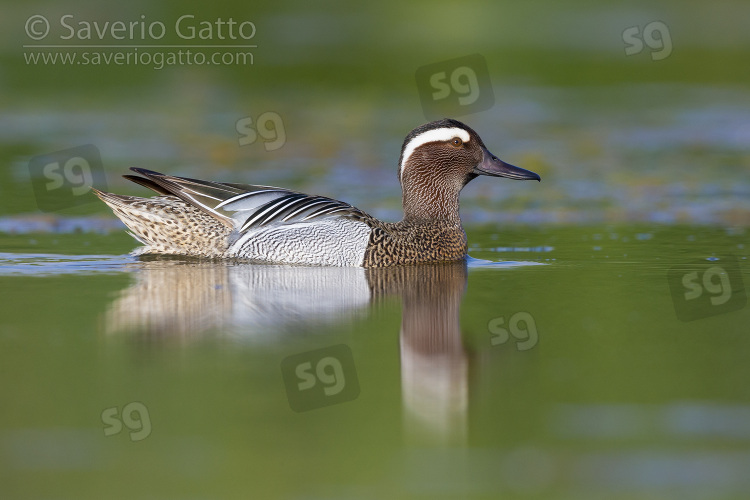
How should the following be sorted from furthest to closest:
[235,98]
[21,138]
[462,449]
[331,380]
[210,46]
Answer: [210,46]
[235,98]
[21,138]
[331,380]
[462,449]

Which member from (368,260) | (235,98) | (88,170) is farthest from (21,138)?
(368,260)

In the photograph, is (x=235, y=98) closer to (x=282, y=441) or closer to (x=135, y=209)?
(x=135, y=209)

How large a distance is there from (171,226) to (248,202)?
26.4 inches

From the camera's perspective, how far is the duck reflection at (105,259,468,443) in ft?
21.8

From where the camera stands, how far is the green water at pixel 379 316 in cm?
553

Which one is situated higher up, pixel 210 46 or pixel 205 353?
pixel 210 46

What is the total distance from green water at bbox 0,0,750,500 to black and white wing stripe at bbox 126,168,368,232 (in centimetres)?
51

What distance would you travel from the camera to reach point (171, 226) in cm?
1076

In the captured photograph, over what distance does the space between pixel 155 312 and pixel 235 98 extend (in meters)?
11.9

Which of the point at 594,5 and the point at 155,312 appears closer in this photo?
the point at 155,312

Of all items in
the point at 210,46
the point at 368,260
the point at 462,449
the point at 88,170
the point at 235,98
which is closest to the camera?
the point at 462,449

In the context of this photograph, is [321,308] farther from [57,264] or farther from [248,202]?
[57,264]

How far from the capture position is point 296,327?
25.5 feet

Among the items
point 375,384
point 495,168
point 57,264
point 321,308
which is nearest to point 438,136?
point 495,168
